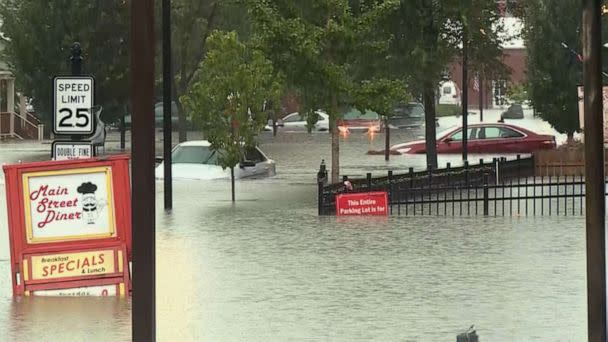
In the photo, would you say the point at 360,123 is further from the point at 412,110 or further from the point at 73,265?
the point at 73,265

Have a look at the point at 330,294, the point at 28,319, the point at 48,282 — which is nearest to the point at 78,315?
the point at 28,319

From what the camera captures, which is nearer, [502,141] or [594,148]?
[594,148]

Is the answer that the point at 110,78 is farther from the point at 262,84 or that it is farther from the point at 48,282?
the point at 48,282

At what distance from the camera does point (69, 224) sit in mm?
13164

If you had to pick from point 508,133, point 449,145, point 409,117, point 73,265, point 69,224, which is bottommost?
point 73,265

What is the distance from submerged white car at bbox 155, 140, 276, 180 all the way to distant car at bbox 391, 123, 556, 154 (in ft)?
38.9

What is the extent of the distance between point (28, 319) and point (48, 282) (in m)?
1.46

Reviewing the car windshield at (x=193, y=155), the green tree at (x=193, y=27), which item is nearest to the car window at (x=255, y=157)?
the car windshield at (x=193, y=155)

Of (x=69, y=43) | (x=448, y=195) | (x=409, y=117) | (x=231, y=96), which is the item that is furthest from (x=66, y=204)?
(x=409, y=117)

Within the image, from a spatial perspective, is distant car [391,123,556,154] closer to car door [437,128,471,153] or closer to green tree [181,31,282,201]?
car door [437,128,471,153]

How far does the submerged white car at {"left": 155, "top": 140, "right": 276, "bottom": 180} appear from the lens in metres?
33.4

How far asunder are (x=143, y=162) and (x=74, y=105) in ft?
21.5

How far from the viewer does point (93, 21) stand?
4847 centimetres

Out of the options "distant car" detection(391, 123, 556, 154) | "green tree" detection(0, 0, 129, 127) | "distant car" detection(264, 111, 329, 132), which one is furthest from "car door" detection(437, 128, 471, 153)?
"distant car" detection(264, 111, 329, 132)
